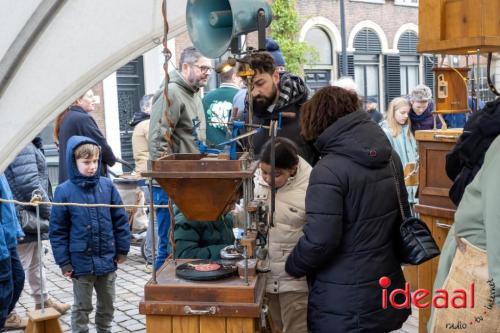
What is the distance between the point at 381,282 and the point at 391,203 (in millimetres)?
365

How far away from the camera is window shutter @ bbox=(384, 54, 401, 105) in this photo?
19.6 meters

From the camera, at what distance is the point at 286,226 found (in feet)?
10.1

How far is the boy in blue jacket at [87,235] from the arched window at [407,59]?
56.9ft

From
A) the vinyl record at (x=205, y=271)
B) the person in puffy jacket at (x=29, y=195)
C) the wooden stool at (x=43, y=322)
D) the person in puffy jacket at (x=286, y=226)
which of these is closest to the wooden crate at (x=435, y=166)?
the person in puffy jacket at (x=286, y=226)

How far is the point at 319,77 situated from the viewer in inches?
696

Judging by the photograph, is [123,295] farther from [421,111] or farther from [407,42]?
[407,42]

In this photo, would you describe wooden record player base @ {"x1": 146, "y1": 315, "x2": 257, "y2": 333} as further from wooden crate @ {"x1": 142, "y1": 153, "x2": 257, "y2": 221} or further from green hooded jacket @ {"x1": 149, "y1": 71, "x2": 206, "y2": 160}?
green hooded jacket @ {"x1": 149, "y1": 71, "x2": 206, "y2": 160}

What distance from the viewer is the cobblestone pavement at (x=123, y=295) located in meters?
4.89

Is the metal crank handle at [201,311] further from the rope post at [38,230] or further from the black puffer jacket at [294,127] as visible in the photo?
the rope post at [38,230]

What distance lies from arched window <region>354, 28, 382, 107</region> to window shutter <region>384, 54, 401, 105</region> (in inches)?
12.3

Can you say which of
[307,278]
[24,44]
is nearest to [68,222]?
[24,44]

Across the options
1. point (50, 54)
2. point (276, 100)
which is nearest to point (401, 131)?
point (276, 100)

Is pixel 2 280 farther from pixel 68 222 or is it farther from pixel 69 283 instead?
pixel 69 283

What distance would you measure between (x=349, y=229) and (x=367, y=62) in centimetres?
1701
